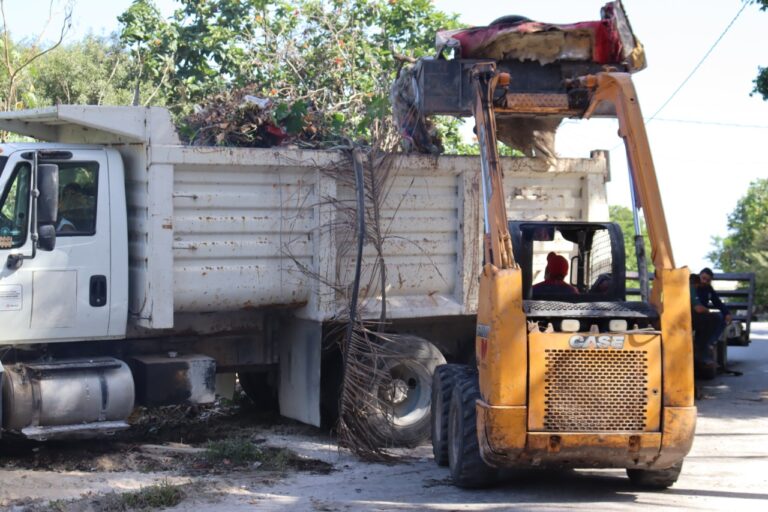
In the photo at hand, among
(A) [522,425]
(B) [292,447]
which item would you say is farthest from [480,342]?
(B) [292,447]

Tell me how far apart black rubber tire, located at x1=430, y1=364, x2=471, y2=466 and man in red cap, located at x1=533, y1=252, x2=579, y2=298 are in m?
0.83

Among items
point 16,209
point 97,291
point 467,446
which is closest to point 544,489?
point 467,446

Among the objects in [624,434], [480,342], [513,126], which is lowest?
[624,434]

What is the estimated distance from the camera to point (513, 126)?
9766mm

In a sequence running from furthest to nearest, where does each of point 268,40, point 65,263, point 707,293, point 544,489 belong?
point 268,40, point 707,293, point 65,263, point 544,489

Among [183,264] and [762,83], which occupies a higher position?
[762,83]

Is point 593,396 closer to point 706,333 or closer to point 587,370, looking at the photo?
point 587,370

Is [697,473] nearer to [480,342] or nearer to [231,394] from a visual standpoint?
[480,342]

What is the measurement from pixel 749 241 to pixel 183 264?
24.9 metres

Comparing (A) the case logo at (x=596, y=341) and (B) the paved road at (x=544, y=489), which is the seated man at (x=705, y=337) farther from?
(A) the case logo at (x=596, y=341)

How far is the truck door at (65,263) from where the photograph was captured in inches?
320

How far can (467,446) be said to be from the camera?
731 cm

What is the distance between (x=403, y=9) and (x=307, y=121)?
856 cm

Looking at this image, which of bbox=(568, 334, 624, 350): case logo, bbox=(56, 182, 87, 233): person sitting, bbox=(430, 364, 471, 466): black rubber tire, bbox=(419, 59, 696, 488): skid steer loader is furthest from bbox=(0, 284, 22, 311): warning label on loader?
bbox=(568, 334, 624, 350): case logo
